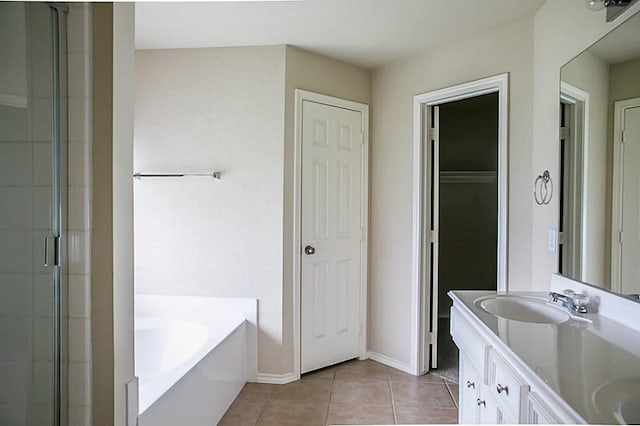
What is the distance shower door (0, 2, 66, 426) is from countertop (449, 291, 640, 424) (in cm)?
143

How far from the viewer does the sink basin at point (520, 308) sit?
171cm

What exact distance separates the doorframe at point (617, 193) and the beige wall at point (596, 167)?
0.05 meters

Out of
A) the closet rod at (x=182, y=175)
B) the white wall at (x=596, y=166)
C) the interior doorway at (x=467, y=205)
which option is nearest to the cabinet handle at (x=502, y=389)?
the white wall at (x=596, y=166)

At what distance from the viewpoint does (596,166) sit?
171cm

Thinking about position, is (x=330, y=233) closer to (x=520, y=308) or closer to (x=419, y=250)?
(x=419, y=250)

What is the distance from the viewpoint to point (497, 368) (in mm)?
1339

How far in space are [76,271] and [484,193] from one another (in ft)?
13.6

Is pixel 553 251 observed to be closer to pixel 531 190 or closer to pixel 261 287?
pixel 531 190

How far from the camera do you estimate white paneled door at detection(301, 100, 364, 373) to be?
305cm

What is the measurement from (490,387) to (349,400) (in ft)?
4.78

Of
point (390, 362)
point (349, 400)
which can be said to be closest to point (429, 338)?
point (390, 362)

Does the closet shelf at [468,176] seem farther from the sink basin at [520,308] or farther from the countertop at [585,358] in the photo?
the countertop at [585,358]

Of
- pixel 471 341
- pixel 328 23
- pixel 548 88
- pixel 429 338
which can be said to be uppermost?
pixel 328 23

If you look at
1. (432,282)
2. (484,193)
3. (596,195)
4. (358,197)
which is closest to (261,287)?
(358,197)
